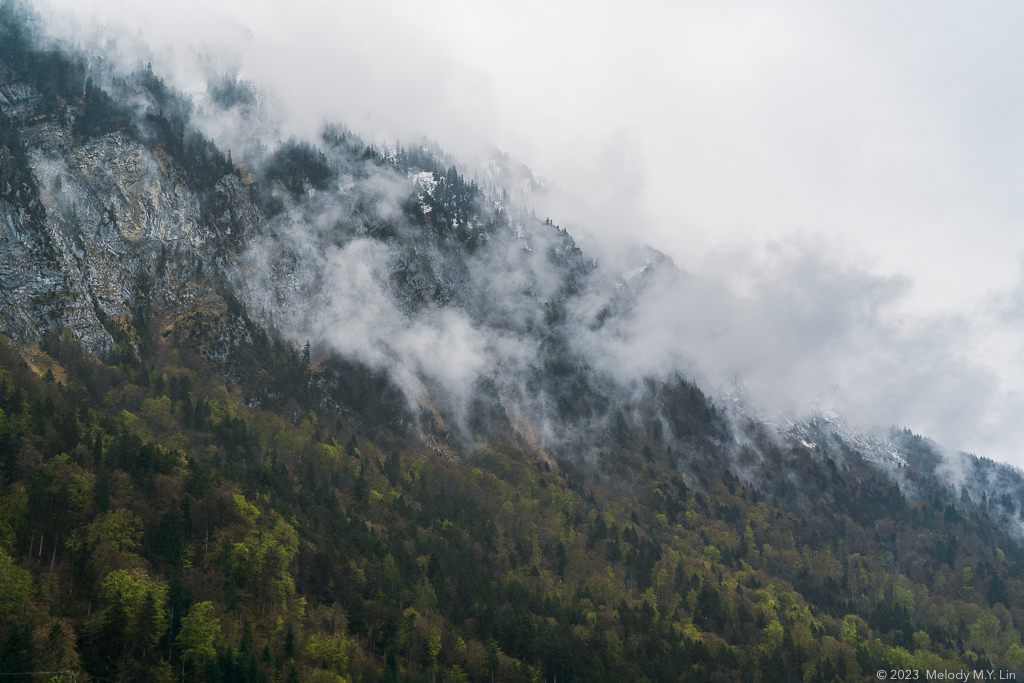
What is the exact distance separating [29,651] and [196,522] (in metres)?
43.5

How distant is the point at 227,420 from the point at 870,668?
163569mm

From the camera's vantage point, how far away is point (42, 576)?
106688 mm

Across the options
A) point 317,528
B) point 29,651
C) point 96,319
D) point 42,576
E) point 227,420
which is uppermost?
point 96,319

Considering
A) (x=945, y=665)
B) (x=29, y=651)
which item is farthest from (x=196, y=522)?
(x=945, y=665)

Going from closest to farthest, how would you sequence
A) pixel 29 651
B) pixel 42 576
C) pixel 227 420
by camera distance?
pixel 29 651 → pixel 42 576 → pixel 227 420

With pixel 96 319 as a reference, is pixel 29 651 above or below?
below

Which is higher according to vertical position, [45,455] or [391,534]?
[391,534]

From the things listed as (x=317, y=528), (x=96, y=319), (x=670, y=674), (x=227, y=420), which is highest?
(x=96, y=319)

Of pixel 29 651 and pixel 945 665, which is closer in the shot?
pixel 29 651

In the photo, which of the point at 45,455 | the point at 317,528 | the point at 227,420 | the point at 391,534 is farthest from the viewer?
the point at 227,420

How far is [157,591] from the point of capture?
109 meters

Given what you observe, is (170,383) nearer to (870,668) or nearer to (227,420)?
(227,420)

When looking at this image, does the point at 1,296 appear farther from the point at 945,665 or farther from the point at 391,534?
the point at 945,665

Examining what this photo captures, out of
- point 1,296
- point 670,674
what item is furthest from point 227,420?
point 670,674
